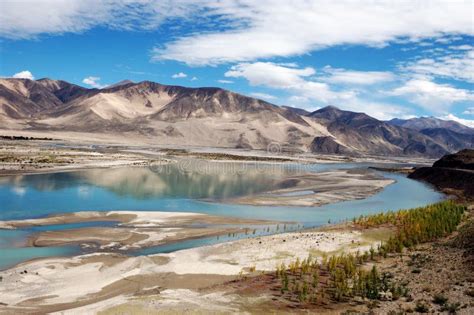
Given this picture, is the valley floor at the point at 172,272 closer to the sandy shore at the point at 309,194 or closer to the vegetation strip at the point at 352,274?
the vegetation strip at the point at 352,274

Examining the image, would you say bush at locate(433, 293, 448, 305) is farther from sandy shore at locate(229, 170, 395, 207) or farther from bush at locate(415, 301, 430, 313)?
sandy shore at locate(229, 170, 395, 207)

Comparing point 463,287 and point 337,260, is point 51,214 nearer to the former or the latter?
point 337,260

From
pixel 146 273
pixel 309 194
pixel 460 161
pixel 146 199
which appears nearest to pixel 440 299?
pixel 146 273

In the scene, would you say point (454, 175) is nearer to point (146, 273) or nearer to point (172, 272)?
point (172, 272)

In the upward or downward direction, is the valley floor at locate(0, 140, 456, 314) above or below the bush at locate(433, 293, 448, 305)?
below

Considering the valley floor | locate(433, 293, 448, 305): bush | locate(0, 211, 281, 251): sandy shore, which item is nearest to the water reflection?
locate(0, 211, 281, 251): sandy shore
